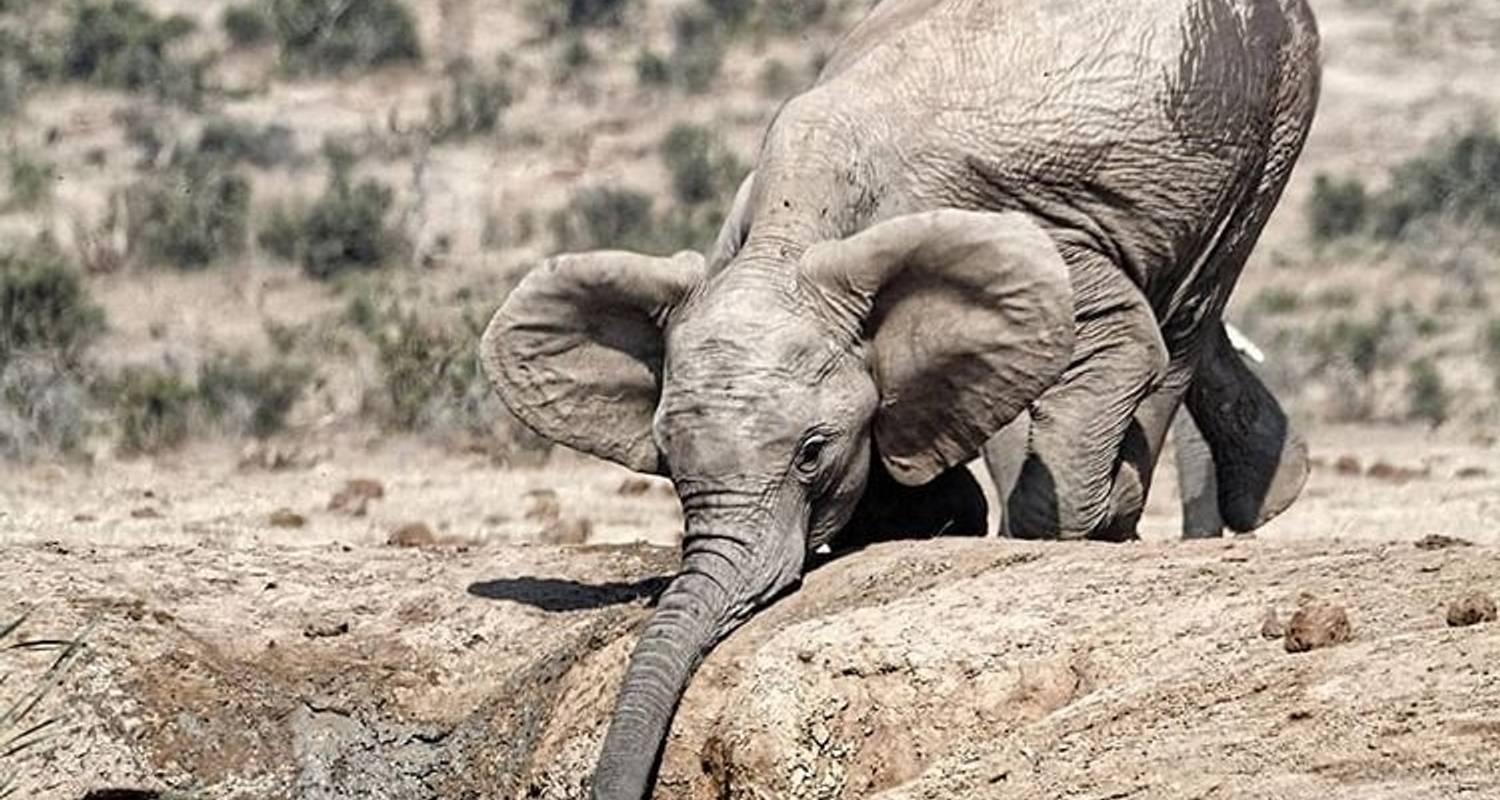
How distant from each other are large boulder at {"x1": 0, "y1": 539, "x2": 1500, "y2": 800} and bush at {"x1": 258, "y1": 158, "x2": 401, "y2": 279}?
20.2 meters

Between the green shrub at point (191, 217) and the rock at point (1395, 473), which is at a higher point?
the rock at point (1395, 473)

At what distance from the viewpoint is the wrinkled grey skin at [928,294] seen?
308 inches

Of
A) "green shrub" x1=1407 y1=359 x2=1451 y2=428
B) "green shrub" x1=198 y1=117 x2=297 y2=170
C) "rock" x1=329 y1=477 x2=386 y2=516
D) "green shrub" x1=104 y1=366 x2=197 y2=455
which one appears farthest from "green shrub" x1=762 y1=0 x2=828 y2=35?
"rock" x1=329 y1=477 x2=386 y2=516

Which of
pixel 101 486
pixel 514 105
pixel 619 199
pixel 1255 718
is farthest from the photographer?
pixel 514 105

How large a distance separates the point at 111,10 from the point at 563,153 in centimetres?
834

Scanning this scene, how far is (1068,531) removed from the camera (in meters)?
9.53

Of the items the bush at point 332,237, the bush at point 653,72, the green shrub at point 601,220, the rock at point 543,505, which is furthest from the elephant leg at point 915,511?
the bush at point 653,72

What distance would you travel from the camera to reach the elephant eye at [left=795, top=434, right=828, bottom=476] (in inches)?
314

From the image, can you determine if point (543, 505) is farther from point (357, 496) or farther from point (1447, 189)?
point (1447, 189)

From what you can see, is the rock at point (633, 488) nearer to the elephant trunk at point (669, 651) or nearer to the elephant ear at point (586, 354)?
the elephant ear at point (586, 354)

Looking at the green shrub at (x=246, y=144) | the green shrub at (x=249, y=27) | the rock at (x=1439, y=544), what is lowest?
the green shrub at (x=249, y=27)

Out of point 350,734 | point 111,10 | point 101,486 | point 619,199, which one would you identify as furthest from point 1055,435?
point 111,10

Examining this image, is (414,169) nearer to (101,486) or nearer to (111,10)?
(111,10)

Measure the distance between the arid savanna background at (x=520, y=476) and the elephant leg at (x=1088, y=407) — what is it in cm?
111
